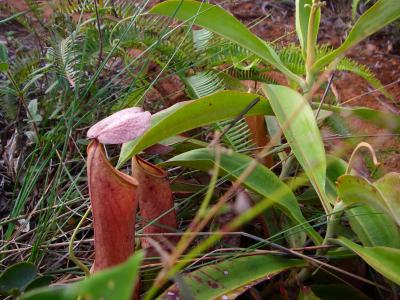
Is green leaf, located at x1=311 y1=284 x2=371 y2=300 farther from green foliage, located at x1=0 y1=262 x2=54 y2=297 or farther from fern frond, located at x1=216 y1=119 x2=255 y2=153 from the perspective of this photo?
green foliage, located at x1=0 y1=262 x2=54 y2=297

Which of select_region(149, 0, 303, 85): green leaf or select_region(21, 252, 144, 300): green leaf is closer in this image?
select_region(21, 252, 144, 300): green leaf

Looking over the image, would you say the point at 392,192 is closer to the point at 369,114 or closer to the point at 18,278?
the point at 369,114

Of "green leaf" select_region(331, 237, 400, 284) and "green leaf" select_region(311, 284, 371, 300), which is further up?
"green leaf" select_region(331, 237, 400, 284)

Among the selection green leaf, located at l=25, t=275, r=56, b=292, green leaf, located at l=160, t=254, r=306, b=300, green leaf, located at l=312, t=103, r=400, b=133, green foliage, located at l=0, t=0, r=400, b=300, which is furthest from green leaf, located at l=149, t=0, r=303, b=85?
green leaf, located at l=25, t=275, r=56, b=292

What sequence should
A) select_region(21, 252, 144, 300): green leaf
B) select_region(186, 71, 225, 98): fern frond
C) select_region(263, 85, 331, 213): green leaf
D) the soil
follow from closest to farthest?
1. select_region(21, 252, 144, 300): green leaf
2. select_region(263, 85, 331, 213): green leaf
3. select_region(186, 71, 225, 98): fern frond
4. the soil

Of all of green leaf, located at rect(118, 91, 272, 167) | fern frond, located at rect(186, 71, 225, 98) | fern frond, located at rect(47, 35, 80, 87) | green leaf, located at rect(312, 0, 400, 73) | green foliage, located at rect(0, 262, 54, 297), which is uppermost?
fern frond, located at rect(47, 35, 80, 87)

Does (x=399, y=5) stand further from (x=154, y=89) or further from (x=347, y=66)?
(x=154, y=89)

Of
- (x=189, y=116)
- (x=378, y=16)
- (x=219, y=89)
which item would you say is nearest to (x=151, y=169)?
(x=189, y=116)
